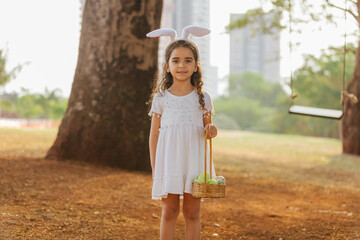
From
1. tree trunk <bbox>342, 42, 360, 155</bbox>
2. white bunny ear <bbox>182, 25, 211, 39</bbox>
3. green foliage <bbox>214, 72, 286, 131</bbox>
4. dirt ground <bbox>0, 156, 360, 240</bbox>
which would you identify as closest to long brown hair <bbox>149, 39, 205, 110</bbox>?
white bunny ear <bbox>182, 25, 211, 39</bbox>

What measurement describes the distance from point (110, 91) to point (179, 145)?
3547 millimetres

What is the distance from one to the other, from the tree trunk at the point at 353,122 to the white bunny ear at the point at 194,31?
1114 centimetres

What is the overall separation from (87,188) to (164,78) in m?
2.29

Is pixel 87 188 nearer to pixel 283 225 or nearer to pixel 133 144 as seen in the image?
pixel 133 144

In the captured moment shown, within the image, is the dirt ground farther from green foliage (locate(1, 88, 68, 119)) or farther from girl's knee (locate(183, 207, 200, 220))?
green foliage (locate(1, 88, 68, 119))

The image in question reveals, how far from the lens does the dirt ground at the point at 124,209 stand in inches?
136

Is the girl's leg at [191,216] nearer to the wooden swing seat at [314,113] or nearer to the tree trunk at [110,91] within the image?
the tree trunk at [110,91]

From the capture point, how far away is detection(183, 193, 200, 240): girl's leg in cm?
276

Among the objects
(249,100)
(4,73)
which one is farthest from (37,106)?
(249,100)

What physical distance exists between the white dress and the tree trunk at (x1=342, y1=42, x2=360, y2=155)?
11.4 m

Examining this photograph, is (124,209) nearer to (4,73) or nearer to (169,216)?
(169,216)

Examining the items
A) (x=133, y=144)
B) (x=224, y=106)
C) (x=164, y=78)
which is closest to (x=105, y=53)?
(x=133, y=144)

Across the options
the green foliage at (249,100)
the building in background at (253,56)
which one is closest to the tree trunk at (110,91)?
the green foliage at (249,100)

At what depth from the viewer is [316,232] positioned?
12.7ft
